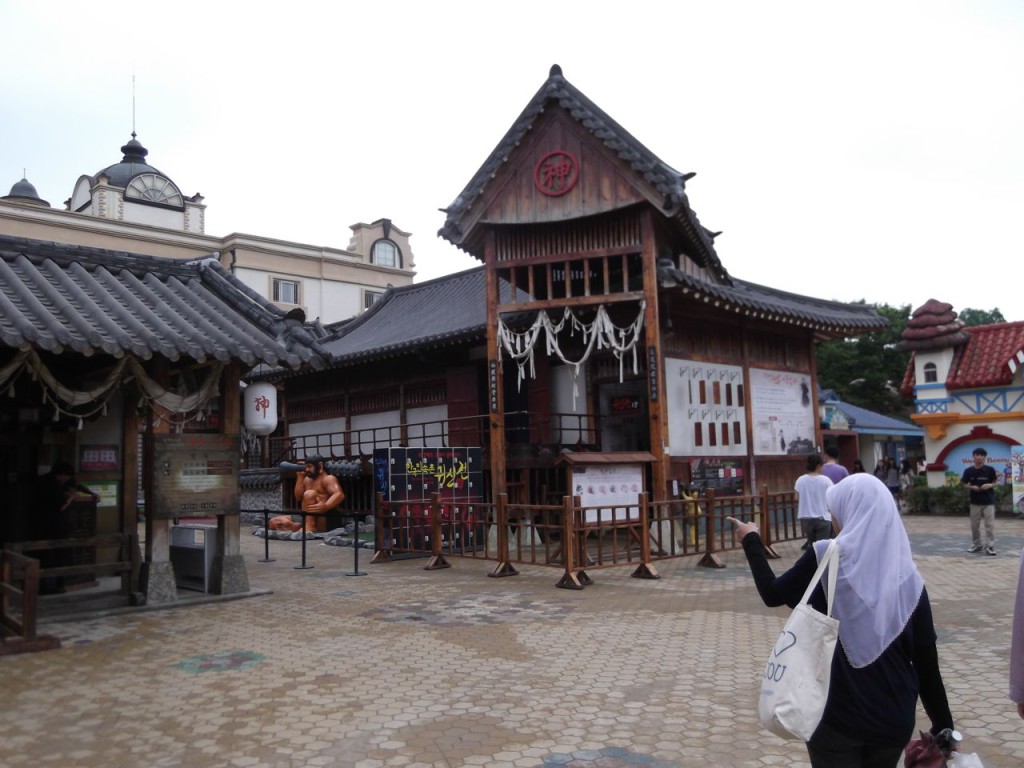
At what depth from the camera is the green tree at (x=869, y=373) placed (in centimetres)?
4450

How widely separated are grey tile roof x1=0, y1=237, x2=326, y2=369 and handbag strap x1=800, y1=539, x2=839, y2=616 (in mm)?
7480

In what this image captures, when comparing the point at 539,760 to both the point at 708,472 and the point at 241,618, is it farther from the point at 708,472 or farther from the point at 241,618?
the point at 708,472

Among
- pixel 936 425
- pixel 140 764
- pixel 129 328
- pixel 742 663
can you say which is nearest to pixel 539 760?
pixel 140 764

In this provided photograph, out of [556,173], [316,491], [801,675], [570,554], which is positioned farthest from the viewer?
[316,491]

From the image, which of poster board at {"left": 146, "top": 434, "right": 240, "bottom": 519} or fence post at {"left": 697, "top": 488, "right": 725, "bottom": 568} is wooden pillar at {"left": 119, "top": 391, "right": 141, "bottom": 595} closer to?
poster board at {"left": 146, "top": 434, "right": 240, "bottom": 519}

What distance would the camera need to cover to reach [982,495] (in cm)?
1321

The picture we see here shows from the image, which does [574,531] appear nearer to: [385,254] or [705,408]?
[705,408]

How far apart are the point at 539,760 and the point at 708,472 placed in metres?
12.3

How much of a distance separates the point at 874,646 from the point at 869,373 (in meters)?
45.1

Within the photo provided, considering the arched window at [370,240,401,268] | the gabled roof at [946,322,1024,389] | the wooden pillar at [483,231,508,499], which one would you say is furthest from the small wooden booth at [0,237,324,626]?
the arched window at [370,240,401,268]

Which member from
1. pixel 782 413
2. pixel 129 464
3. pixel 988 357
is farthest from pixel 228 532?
pixel 988 357

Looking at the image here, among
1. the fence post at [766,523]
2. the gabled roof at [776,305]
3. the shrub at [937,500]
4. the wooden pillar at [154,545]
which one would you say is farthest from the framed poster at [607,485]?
the shrub at [937,500]

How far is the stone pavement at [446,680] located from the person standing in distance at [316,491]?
8543 millimetres

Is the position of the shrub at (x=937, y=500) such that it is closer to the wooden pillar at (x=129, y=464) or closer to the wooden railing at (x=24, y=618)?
the wooden pillar at (x=129, y=464)
